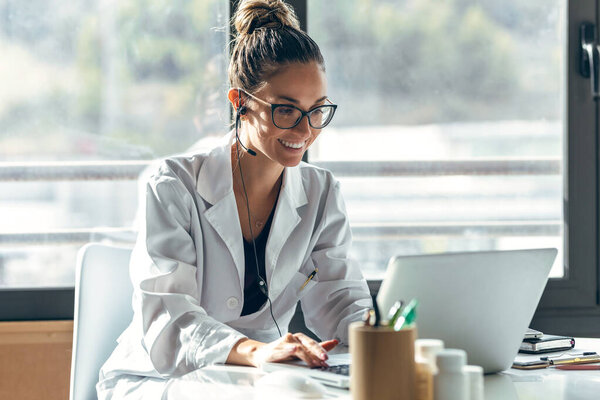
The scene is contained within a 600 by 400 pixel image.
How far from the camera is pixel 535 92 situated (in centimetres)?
234

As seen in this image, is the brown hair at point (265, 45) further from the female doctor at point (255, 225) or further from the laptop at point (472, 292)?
the laptop at point (472, 292)

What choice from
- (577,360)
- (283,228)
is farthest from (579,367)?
(283,228)

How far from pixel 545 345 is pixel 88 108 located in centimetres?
147

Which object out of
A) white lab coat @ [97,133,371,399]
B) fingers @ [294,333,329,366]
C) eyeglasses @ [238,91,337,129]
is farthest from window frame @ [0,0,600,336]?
fingers @ [294,333,329,366]

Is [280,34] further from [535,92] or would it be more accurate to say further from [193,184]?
[535,92]

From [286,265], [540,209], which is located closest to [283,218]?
[286,265]

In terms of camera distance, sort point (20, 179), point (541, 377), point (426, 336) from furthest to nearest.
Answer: point (20, 179) < point (541, 377) < point (426, 336)

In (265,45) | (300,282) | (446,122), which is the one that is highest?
(265,45)

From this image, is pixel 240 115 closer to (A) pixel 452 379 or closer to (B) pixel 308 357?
(B) pixel 308 357

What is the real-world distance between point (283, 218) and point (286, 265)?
110 mm

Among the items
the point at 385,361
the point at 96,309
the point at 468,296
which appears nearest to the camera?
the point at 385,361

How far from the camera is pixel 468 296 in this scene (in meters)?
1.11

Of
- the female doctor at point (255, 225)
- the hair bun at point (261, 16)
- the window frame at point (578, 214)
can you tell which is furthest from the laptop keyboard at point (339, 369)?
the window frame at point (578, 214)

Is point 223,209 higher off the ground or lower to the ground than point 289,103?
lower
